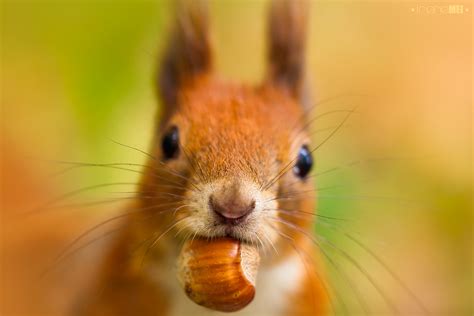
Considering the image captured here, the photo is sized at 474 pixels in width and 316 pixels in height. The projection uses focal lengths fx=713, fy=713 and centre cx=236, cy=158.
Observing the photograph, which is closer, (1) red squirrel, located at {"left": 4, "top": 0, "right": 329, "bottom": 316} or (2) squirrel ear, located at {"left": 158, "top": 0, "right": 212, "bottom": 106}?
(1) red squirrel, located at {"left": 4, "top": 0, "right": 329, "bottom": 316}

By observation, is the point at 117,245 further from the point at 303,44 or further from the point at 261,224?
the point at 303,44

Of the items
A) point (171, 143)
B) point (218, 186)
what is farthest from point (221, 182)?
point (171, 143)

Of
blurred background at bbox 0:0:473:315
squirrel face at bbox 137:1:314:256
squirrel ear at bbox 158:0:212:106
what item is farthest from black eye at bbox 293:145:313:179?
blurred background at bbox 0:0:473:315

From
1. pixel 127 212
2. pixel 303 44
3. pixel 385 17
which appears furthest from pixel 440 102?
pixel 127 212

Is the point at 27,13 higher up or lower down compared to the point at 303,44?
higher up

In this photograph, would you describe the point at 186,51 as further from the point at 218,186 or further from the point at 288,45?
the point at 218,186

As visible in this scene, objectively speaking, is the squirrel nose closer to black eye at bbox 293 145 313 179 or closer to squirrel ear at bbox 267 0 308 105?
black eye at bbox 293 145 313 179
